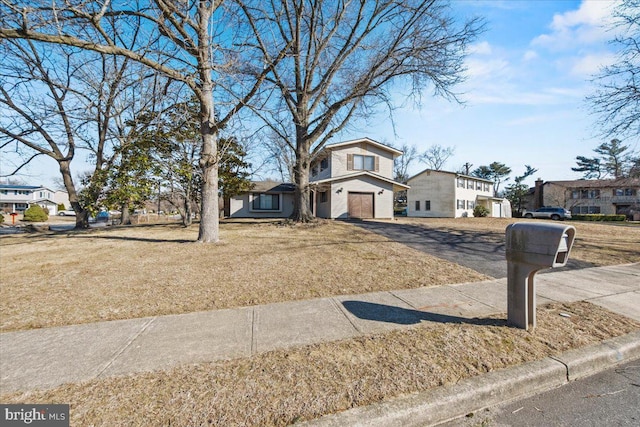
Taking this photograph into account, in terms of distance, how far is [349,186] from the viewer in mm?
19766

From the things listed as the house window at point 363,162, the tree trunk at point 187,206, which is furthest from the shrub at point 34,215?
the house window at point 363,162

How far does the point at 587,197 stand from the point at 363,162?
41675mm

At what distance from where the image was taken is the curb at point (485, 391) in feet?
6.09

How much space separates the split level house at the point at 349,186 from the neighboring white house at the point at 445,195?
1024cm

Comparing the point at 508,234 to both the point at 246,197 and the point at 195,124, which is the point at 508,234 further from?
the point at 246,197

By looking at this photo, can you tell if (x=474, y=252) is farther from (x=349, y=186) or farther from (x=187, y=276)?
(x=349, y=186)

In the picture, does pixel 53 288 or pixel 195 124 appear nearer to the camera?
pixel 53 288

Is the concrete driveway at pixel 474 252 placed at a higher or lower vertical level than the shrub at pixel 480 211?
lower

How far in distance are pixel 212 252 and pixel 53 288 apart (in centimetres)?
330

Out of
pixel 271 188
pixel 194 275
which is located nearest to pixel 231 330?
pixel 194 275

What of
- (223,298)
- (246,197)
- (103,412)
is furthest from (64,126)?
(103,412)

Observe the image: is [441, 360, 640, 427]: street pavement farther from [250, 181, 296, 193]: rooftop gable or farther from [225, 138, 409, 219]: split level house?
Answer: [250, 181, 296, 193]: rooftop gable

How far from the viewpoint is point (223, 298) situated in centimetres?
→ 430

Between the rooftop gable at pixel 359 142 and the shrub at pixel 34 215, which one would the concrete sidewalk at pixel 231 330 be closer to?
the rooftop gable at pixel 359 142
